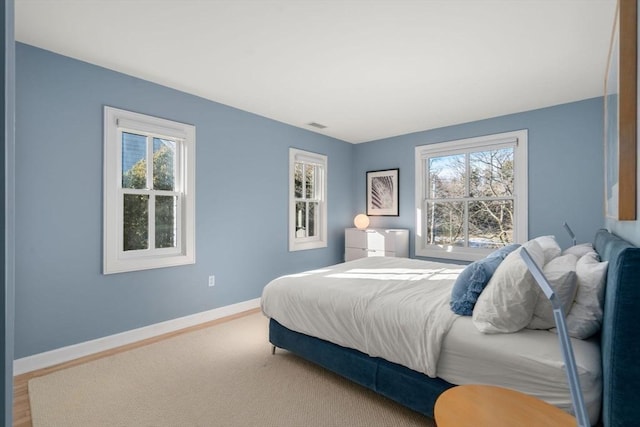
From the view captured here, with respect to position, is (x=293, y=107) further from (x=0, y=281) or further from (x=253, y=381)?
(x=0, y=281)

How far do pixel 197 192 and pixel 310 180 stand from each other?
81.6 inches

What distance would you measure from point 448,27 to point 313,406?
2.84 meters

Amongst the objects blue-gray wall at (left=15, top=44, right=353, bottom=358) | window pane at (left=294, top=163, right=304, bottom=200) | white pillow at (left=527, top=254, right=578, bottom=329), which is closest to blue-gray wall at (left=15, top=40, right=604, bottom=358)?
blue-gray wall at (left=15, top=44, right=353, bottom=358)

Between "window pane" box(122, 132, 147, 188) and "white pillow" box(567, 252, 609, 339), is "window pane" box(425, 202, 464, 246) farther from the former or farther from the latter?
"window pane" box(122, 132, 147, 188)

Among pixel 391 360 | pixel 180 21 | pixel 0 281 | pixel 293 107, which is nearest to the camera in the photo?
pixel 0 281

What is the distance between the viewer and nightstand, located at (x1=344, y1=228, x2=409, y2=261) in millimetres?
4887

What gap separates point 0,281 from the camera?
46 cm

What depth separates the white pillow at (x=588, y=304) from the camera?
1434 mm

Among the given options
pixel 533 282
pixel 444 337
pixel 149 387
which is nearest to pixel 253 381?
pixel 149 387

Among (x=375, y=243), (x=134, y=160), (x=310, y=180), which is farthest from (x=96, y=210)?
(x=375, y=243)

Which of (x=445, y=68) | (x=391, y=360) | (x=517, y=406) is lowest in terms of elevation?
(x=391, y=360)

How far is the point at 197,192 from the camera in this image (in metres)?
3.57

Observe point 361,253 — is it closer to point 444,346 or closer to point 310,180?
point 310,180

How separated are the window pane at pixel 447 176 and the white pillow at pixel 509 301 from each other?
323 centimetres
